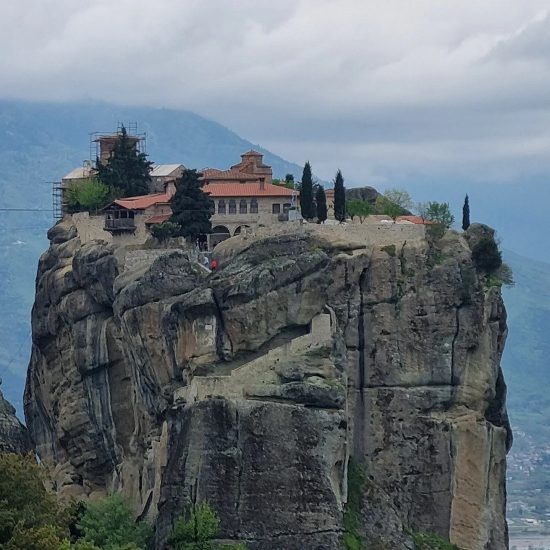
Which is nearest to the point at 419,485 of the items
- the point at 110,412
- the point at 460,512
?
the point at 460,512

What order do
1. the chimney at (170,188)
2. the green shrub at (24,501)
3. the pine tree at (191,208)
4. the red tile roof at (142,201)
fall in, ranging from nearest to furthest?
the green shrub at (24,501) → the pine tree at (191,208) → the red tile roof at (142,201) → the chimney at (170,188)

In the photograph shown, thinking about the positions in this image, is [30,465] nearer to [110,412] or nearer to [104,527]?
[104,527]

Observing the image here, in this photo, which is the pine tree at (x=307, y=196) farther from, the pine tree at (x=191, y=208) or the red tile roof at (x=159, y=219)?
the red tile roof at (x=159, y=219)

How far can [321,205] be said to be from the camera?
91.8m

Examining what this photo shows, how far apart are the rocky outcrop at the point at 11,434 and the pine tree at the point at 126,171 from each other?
479 inches

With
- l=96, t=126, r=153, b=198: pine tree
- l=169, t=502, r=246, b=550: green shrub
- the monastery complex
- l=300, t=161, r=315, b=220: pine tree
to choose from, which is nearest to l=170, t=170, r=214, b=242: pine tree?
the monastery complex

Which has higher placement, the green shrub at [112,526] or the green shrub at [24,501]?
the green shrub at [24,501]

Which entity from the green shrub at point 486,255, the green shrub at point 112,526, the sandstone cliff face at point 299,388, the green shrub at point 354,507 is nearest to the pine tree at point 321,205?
the sandstone cliff face at point 299,388

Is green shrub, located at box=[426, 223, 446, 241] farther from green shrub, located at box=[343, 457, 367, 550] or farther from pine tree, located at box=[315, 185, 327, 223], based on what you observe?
green shrub, located at box=[343, 457, 367, 550]

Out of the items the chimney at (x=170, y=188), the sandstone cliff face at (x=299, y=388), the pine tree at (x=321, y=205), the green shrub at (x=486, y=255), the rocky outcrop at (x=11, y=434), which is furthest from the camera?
the chimney at (x=170, y=188)

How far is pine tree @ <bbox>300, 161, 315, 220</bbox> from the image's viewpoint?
91.8m

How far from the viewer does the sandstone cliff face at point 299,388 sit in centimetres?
7762

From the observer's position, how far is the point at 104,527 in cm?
8188

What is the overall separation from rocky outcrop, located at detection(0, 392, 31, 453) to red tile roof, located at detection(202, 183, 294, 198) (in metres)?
14.7
